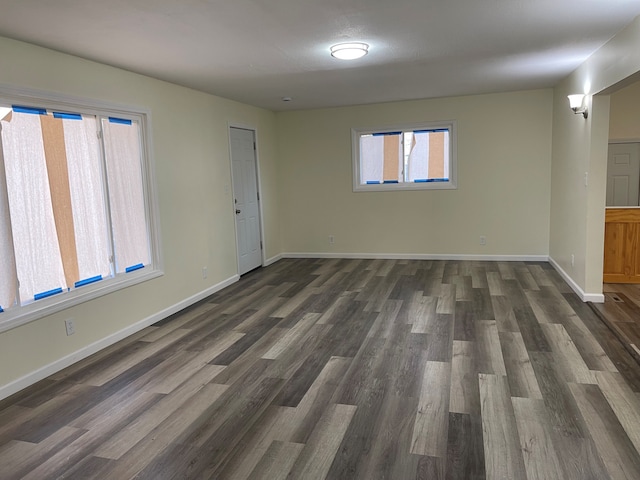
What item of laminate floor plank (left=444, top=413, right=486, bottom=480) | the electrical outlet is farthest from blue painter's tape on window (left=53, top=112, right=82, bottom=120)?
laminate floor plank (left=444, top=413, right=486, bottom=480)

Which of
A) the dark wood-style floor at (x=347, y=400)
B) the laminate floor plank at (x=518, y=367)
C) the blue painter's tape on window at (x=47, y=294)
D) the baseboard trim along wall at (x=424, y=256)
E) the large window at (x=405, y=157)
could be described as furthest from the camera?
the large window at (x=405, y=157)

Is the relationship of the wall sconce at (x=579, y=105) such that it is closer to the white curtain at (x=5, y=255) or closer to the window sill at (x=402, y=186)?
the window sill at (x=402, y=186)

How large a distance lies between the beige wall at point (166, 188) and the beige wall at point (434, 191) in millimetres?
706

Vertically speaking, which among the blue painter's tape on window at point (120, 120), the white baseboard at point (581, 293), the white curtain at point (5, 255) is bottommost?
the white baseboard at point (581, 293)

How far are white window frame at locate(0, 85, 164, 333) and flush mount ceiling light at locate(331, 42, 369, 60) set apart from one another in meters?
1.95

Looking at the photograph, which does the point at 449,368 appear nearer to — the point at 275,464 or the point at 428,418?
the point at 428,418

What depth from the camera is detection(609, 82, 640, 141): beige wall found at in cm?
566

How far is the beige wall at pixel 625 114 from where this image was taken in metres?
5.66

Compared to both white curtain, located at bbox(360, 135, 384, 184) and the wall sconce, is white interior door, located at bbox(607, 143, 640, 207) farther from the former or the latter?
white curtain, located at bbox(360, 135, 384, 184)

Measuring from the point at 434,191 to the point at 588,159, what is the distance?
2.58m

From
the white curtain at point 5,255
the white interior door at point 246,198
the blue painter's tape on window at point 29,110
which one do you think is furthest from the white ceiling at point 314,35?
the white interior door at point 246,198

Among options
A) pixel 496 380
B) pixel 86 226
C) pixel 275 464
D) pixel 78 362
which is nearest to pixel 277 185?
pixel 86 226

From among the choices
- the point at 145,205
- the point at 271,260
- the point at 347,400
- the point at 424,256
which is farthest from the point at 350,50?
the point at 271,260

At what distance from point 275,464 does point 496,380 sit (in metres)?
1.58
